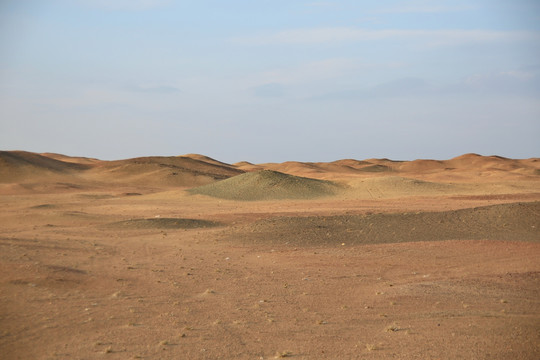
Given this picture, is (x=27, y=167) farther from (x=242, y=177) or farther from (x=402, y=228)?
(x=402, y=228)

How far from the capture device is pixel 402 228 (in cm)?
2089

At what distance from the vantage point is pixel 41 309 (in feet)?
32.5

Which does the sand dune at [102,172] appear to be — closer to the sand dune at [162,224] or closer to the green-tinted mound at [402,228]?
the sand dune at [162,224]

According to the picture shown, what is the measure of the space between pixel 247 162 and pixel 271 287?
112 m

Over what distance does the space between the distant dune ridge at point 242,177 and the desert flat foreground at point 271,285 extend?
10824mm

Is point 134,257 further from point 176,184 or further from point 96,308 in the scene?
point 176,184

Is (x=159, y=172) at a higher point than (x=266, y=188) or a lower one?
higher

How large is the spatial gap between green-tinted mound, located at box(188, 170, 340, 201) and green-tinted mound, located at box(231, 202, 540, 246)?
1539cm

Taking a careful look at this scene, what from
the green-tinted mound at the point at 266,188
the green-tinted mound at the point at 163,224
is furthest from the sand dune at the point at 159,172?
the green-tinted mound at the point at 163,224

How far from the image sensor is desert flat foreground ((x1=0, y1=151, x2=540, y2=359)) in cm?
855

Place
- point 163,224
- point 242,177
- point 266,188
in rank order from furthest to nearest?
point 242,177 < point 266,188 < point 163,224

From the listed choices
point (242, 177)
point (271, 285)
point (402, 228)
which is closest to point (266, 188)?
point (242, 177)

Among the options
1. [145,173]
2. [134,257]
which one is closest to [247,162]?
[145,173]

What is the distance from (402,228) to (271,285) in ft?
30.8
